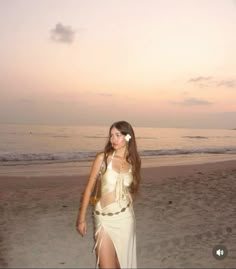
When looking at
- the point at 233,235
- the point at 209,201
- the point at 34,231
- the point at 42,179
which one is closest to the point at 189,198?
the point at 209,201

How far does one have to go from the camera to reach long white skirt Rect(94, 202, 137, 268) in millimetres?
3617

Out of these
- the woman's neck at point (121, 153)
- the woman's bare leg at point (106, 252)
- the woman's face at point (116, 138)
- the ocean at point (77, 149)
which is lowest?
the ocean at point (77, 149)

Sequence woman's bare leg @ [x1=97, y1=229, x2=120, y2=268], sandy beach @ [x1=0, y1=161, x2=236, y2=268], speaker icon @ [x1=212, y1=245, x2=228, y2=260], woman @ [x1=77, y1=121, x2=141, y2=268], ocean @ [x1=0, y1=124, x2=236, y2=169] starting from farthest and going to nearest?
ocean @ [x1=0, y1=124, x2=236, y2=169] < speaker icon @ [x1=212, y1=245, x2=228, y2=260] < sandy beach @ [x1=0, y1=161, x2=236, y2=268] < woman's bare leg @ [x1=97, y1=229, x2=120, y2=268] < woman @ [x1=77, y1=121, x2=141, y2=268]

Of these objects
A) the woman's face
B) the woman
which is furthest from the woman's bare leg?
the woman's face

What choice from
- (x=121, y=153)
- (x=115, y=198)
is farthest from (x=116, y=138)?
(x=115, y=198)

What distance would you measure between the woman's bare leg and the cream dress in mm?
25

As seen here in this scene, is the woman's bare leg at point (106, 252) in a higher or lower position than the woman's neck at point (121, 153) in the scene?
lower

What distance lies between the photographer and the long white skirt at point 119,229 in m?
3.62

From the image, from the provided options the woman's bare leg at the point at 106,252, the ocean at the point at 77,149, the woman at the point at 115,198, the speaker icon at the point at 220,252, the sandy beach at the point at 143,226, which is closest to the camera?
the woman at the point at 115,198

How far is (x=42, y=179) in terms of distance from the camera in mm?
13469

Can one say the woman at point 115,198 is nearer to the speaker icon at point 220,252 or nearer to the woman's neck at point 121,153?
the woman's neck at point 121,153

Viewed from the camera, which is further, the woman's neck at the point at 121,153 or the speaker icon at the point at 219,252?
the speaker icon at the point at 219,252

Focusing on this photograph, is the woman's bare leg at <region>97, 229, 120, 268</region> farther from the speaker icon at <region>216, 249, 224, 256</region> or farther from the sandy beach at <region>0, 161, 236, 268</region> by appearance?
the speaker icon at <region>216, 249, 224, 256</region>

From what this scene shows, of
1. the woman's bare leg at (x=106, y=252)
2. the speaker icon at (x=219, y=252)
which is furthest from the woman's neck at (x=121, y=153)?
the speaker icon at (x=219, y=252)
